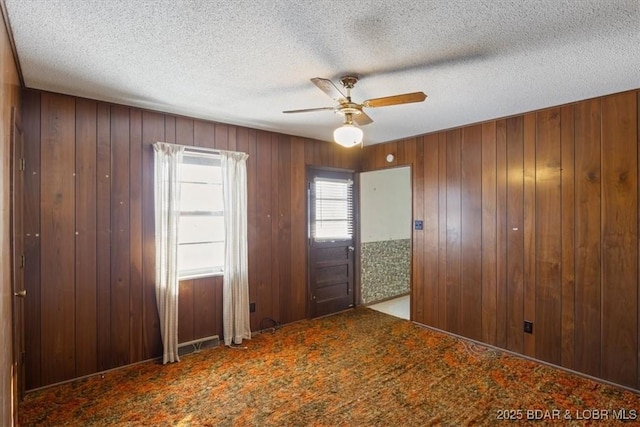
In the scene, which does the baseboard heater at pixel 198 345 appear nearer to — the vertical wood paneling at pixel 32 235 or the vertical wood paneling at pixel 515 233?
the vertical wood paneling at pixel 32 235

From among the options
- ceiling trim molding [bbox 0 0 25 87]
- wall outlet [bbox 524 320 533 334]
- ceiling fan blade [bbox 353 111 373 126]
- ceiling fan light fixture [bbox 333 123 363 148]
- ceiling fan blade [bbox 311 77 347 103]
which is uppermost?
ceiling trim molding [bbox 0 0 25 87]

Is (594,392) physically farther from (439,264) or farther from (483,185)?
(483,185)

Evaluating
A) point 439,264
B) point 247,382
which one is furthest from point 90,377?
point 439,264

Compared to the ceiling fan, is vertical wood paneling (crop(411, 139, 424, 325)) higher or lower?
lower

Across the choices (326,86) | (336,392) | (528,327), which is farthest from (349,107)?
(528,327)

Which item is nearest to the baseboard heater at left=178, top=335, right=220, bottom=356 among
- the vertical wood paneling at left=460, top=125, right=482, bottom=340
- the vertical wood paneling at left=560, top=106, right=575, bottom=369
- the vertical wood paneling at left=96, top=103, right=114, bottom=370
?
the vertical wood paneling at left=96, top=103, right=114, bottom=370

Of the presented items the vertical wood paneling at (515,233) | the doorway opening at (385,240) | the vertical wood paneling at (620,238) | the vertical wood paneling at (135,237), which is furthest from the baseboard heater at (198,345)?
the vertical wood paneling at (620,238)

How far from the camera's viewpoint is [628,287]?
2.70 meters

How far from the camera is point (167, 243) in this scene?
126 inches

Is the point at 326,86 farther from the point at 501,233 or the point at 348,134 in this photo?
the point at 501,233

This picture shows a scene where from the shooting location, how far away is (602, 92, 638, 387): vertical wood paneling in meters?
2.67

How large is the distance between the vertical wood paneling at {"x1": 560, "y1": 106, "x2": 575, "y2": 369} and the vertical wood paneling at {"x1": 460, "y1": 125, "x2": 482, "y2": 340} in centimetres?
77

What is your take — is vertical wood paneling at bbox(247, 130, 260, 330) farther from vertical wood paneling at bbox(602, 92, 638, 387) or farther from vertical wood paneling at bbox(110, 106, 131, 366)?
vertical wood paneling at bbox(602, 92, 638, 387)

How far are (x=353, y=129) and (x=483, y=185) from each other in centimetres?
201
